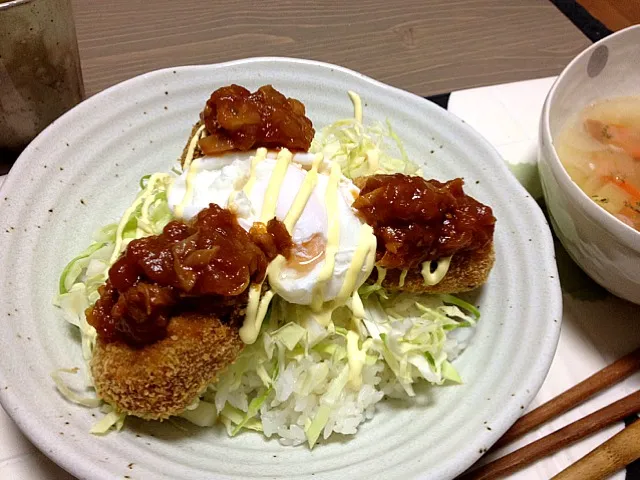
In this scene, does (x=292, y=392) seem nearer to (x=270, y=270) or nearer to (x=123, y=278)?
(x=270, y=270)

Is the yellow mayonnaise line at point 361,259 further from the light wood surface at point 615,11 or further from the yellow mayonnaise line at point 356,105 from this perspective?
the light wood surface at point 615,11

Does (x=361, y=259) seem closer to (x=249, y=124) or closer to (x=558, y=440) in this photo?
(x=249, y=124)

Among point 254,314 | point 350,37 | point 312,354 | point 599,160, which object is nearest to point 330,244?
point 254,314

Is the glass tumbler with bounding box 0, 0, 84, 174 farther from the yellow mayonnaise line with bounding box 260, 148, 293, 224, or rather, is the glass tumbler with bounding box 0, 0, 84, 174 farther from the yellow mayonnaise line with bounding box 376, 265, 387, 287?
the yellow mayonnaise line with bounding box 376, 265, 387, 287

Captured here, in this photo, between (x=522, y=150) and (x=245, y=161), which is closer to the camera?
(x=245, y=161)

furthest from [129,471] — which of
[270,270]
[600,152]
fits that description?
[600,152]

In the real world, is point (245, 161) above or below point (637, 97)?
above
